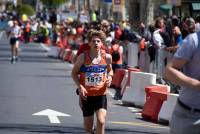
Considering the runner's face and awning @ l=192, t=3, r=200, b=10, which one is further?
awning @ l=192, t=3, r=200, b=10

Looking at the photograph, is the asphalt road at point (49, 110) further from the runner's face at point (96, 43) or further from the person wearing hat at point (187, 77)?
the person wearing hat at point (187, 77)

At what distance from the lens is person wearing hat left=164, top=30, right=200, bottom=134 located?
21.3 feet

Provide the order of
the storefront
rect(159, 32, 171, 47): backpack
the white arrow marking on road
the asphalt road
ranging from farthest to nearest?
the storefront < rect(159, 32, 171, 47): backpack < the white arrow marking on road < the asphalt road

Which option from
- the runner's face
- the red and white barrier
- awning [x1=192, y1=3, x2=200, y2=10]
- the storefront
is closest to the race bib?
the runner's face

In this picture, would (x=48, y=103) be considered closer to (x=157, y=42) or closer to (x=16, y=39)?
(x=157, y=42)

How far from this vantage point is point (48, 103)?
1819cm

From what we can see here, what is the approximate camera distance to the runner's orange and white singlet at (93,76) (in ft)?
34.4

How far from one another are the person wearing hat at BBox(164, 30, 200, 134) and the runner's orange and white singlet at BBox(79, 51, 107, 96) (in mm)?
3877

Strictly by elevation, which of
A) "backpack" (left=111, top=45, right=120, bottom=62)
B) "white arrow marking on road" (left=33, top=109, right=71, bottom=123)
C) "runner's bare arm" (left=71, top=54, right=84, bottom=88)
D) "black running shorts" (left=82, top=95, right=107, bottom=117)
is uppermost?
"runner's bare arm" (left=71, top=54, right=84, bottom=88)

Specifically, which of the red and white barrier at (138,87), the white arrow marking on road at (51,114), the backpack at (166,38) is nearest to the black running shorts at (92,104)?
the white arrow marking on road at (51,114)

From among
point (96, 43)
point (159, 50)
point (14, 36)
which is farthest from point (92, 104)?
point (14, 36)

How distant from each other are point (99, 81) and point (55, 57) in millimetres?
31943

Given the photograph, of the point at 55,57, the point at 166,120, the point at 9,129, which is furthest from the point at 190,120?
the point at 55,57

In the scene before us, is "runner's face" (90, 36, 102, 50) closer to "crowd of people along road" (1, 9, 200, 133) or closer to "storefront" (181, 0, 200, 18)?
"crowd of people along road" (1, 9, 200, 133)
